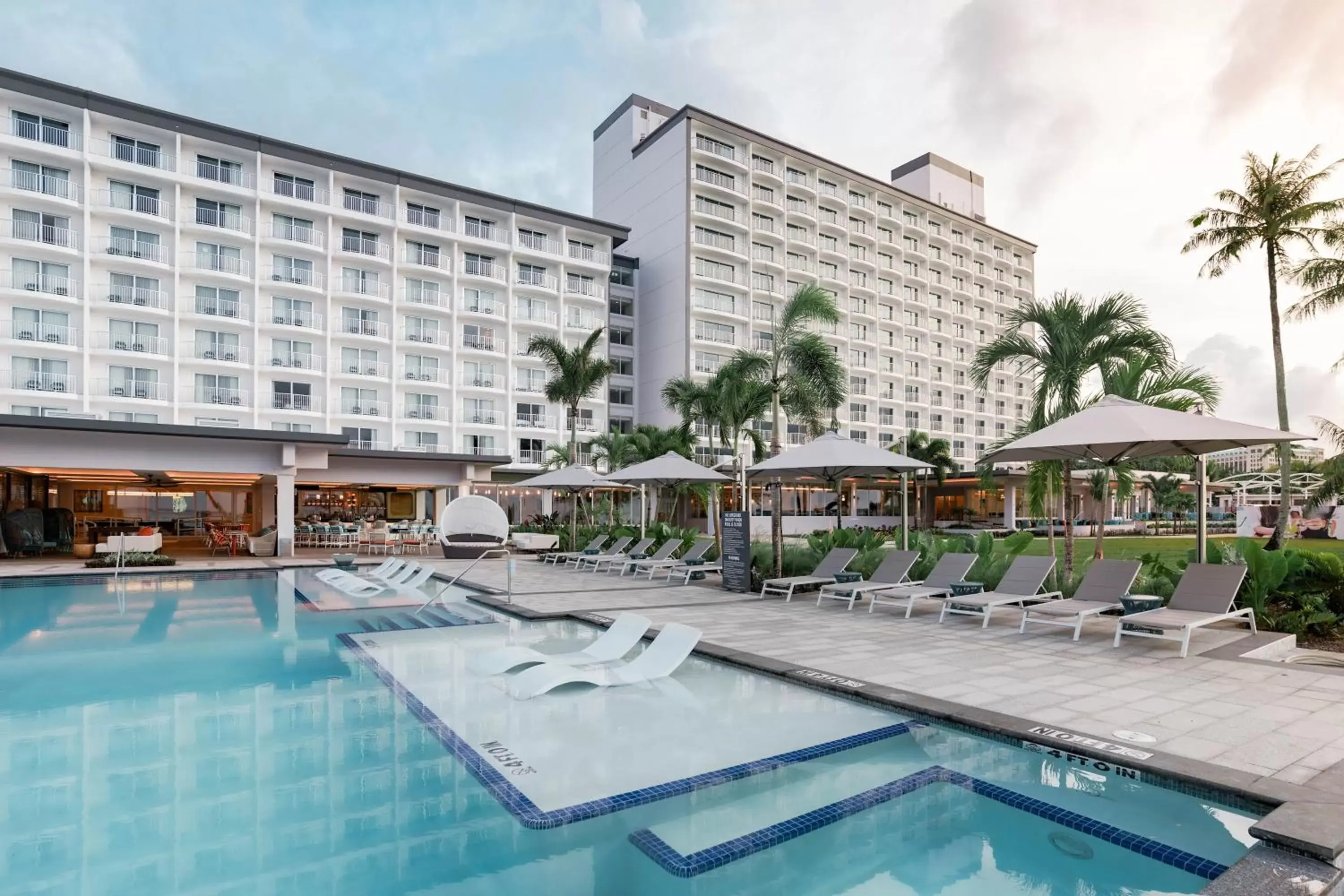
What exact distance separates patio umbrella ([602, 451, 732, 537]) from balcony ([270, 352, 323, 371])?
26.3 m

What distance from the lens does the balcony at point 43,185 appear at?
103 feet

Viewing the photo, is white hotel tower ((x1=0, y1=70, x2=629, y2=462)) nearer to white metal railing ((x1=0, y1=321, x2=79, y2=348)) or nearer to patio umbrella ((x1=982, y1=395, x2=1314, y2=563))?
white metal railing ((x1=0, y1=321, x2=79, y2=348))

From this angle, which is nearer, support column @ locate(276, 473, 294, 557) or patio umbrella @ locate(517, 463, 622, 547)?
patio umbrella @ locate(517, 463, 622, 547)

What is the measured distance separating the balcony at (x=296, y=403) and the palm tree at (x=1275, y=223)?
120 ft

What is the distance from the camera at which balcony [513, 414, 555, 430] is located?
42875mm

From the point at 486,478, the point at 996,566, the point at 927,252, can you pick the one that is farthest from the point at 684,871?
the point at 927,252

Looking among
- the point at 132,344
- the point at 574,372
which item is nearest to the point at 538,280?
the point at 132,344

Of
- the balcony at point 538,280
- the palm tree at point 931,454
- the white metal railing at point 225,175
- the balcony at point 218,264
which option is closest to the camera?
the balcony at point 218,264

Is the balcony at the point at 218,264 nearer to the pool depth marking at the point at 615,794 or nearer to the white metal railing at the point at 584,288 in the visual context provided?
the white metal railing at the point at 584,288

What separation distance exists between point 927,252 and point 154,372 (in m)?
53.4

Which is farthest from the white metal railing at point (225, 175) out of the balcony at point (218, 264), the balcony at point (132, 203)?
the balcony at point (218, 264)

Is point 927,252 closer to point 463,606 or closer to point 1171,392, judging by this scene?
point 1171,392

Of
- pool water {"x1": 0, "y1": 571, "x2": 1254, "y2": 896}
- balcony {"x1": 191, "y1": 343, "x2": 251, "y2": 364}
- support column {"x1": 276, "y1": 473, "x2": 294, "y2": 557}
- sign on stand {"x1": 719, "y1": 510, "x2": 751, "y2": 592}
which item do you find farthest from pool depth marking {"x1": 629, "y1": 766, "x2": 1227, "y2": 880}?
balcony {"x1": 191, "y1": 343, "x2": 251, "y2": 364}

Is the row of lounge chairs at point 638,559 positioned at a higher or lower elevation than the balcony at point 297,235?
lower
